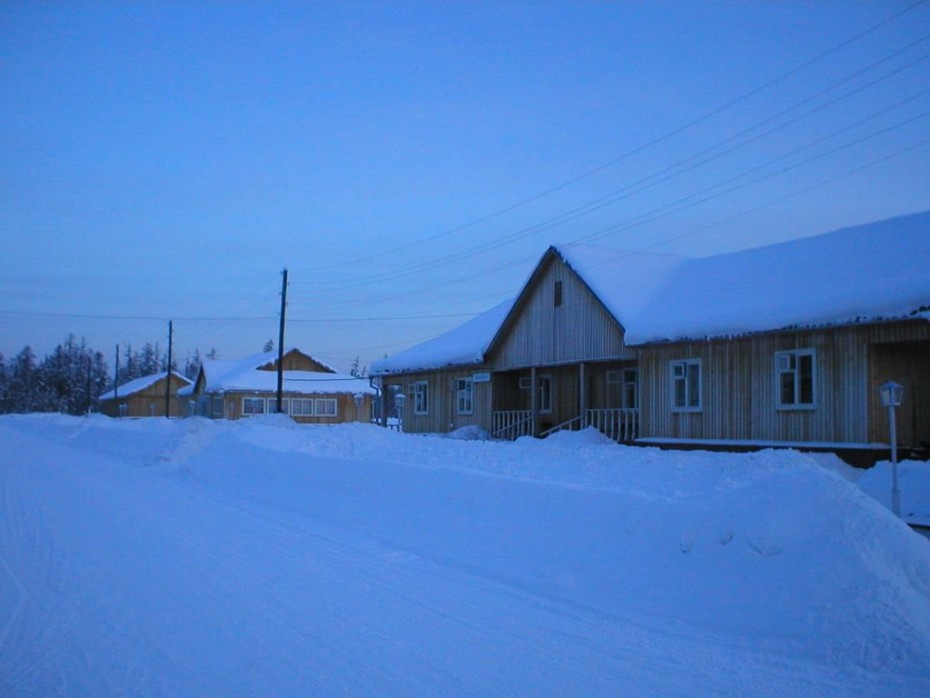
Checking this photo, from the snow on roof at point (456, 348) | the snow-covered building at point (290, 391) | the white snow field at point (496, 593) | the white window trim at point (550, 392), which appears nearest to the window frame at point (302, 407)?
the snow-covered building at point (290, 391)

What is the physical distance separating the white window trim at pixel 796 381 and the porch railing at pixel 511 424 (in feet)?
34.6

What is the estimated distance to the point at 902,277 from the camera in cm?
1711

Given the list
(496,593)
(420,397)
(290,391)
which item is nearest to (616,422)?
(420,397)

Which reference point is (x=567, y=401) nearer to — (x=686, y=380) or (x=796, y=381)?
(x=686, y=380)

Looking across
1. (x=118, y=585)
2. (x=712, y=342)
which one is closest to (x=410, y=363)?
(x=712, y=342)

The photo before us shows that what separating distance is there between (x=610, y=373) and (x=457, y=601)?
19672mm

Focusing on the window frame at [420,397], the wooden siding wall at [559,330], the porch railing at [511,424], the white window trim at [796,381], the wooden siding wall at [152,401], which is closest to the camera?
the white window trim at [796,381]

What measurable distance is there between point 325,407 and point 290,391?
3.66 metres

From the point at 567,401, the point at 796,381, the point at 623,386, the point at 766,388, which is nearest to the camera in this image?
the point at 796,381

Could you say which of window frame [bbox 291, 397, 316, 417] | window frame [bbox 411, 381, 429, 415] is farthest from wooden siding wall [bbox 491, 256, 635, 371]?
window frame [bbox 291, 397, 316, 417]

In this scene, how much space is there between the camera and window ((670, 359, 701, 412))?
21.8m

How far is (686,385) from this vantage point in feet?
72.5

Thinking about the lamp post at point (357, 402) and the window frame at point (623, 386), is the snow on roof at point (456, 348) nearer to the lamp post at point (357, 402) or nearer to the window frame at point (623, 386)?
the window frame at point (623, 386)

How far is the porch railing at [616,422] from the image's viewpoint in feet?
80.6
